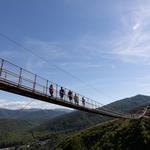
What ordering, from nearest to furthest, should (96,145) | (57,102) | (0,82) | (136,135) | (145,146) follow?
1. (0,82)
2. (57,102)
3. (145,146)
4. (136,135)
5. (96,145)

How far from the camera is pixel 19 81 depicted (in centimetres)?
2233

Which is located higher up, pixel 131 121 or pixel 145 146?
pixel 131 121

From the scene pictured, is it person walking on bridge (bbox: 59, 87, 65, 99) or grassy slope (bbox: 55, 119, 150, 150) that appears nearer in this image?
person walking on bridge (bbox: 59, 87, 65, 99)

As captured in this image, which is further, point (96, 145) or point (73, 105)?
point (96, 145)

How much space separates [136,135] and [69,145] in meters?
25.9

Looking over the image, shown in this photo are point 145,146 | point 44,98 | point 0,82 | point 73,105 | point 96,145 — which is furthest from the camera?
point 96,145

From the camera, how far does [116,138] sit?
75.1 metres

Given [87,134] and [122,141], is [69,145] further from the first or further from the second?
[122,141]

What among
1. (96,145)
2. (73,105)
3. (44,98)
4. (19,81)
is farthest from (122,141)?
(19,81)

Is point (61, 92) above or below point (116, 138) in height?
above

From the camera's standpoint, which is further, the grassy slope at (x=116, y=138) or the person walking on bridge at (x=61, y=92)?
the grassy slope at (x=116, y=138)

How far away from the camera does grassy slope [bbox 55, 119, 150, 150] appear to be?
69000mm

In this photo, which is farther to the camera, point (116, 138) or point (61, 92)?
point (116, 138)

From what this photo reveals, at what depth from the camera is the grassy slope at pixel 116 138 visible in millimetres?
69000
